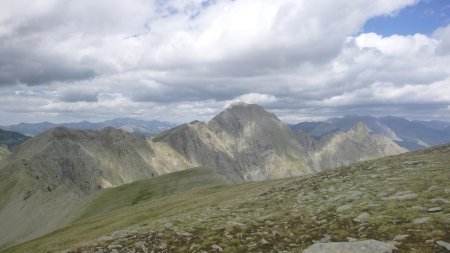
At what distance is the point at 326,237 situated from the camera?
662 inches

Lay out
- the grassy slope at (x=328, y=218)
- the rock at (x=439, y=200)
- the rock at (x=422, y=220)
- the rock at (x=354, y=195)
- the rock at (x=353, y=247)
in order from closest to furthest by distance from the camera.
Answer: the rock at (x=353, y=247) < the rock at (x=422, y=220) < the grassy slope at (x=328, y=218) < the rock at (x=439, y=200) < the rock at (x=354, y=195)

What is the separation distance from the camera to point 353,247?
14625 mm

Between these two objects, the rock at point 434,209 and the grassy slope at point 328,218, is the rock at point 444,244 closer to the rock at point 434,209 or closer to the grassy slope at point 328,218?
the grassy slope at point 328,218

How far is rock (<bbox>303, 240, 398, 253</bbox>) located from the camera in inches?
559

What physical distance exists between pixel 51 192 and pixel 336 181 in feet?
513

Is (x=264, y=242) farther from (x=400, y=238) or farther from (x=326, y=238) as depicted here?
(x=400, y=238)

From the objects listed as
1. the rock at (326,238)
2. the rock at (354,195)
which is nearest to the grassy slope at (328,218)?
the rock at (354,195)

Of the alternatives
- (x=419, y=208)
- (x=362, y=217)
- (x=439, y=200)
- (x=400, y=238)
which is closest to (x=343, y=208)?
(x=362, y=217)

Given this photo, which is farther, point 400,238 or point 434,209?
point 434,209

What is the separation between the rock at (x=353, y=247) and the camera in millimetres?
14195

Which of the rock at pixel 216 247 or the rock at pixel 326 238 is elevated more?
the rock at pixel 326 238

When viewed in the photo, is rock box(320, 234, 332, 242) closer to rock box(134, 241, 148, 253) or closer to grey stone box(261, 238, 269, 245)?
grey stone box(261, 238, 269, 245)

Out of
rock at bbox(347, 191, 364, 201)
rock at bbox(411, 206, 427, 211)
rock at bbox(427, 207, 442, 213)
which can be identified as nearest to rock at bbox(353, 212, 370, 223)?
rock at bbox(411, 206, 427, 211)

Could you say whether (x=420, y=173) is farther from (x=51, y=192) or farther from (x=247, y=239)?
(x=51, y=192)
